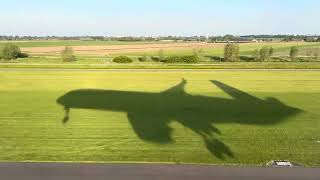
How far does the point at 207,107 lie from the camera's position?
82.5ft

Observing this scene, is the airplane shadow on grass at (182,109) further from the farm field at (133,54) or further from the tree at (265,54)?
the tree at (265,54)

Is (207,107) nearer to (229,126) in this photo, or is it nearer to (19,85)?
(229,126)

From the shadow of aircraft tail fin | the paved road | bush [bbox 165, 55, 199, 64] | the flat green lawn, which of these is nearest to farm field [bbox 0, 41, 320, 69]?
bush [bbox 165, 55, 199, 64]

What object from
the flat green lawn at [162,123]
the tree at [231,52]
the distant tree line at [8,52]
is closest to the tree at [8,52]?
the distant tree line at [8,52]

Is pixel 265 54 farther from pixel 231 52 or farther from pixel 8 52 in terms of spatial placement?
pixel 8 52

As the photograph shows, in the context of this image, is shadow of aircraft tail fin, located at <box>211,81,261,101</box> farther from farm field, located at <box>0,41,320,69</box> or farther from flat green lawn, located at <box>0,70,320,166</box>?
farm field, located at <box>0,41,320,69</box>

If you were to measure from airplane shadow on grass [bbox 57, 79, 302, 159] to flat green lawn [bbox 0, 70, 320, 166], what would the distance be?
0.13 feet

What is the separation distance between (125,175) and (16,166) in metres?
2.26

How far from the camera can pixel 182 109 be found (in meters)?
24.2

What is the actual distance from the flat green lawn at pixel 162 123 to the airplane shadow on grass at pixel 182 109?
39 mm

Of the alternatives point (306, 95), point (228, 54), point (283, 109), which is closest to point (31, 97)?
point (283, 109)

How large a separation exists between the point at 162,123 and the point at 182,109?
433 cm

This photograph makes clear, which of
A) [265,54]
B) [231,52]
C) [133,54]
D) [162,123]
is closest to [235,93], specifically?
[162,123]

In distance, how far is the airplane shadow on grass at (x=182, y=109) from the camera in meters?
17.9
